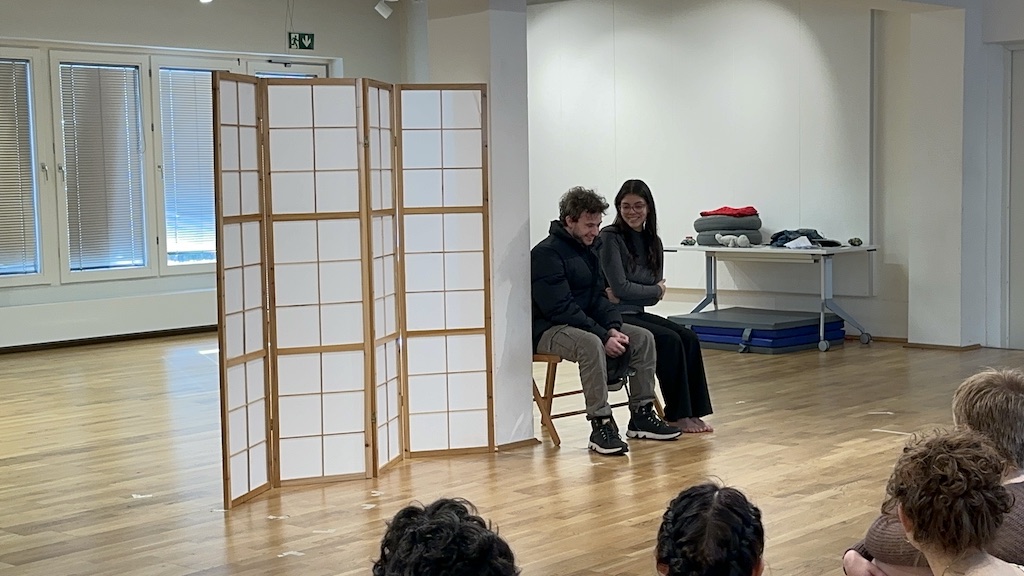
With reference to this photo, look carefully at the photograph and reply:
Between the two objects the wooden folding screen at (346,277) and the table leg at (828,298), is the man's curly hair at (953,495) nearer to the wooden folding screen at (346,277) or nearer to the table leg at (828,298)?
the wooden folding screen at (346,277)

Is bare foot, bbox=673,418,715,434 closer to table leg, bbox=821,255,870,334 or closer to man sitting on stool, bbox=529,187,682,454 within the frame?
man sitting on stool, bbox=529,187,682,454

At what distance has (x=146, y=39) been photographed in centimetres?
1086

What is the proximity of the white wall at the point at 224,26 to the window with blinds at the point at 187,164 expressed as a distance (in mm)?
402

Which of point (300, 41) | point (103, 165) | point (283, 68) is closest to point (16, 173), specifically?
point (103, 165)

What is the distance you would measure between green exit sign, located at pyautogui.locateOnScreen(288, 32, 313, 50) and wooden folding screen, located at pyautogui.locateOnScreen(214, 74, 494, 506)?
6582 millimetres

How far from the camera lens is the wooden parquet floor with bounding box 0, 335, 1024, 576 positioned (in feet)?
14.0

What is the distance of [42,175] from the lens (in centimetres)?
1037

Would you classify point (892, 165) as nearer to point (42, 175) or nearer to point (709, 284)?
point (709, 284)

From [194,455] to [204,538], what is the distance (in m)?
1.57

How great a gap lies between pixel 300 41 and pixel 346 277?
284 inches

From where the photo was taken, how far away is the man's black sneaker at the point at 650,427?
6055mm

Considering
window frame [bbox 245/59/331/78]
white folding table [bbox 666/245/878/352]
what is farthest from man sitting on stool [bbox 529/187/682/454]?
window frame [bbox 245/59/331/78]

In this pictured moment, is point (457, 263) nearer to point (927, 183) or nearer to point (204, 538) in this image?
point (204, 538)

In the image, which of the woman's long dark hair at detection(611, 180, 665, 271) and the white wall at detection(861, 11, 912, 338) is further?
the white wall at detection(861, 11, 912, 338)
